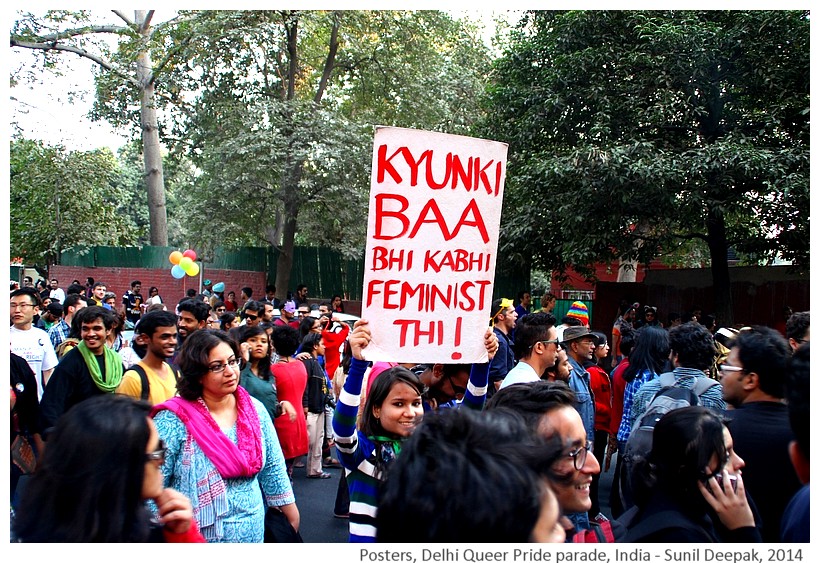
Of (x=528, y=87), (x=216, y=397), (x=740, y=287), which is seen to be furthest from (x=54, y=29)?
(x=216, y=397)

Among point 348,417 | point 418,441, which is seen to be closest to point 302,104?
point 348,417

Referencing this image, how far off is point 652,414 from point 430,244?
4.69ft

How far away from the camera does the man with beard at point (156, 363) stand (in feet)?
14.8

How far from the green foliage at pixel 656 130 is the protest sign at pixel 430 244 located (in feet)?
36.3

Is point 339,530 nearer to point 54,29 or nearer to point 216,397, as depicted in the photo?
point 216,397

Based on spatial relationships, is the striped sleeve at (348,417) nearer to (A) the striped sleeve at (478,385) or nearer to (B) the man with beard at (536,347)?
(A) the striped sleeve at (478,385)

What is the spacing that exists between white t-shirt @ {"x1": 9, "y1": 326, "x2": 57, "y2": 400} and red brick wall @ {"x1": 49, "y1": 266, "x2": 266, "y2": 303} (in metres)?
18.4

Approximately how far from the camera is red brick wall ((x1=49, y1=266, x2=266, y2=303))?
25.3 meters

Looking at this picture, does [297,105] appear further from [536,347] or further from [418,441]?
[418,441]

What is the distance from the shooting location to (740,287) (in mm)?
19156

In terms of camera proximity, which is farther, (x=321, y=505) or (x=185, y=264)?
(x=185, y=264)

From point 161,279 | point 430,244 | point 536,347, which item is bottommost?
point 161,279

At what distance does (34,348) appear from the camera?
6543 mm
